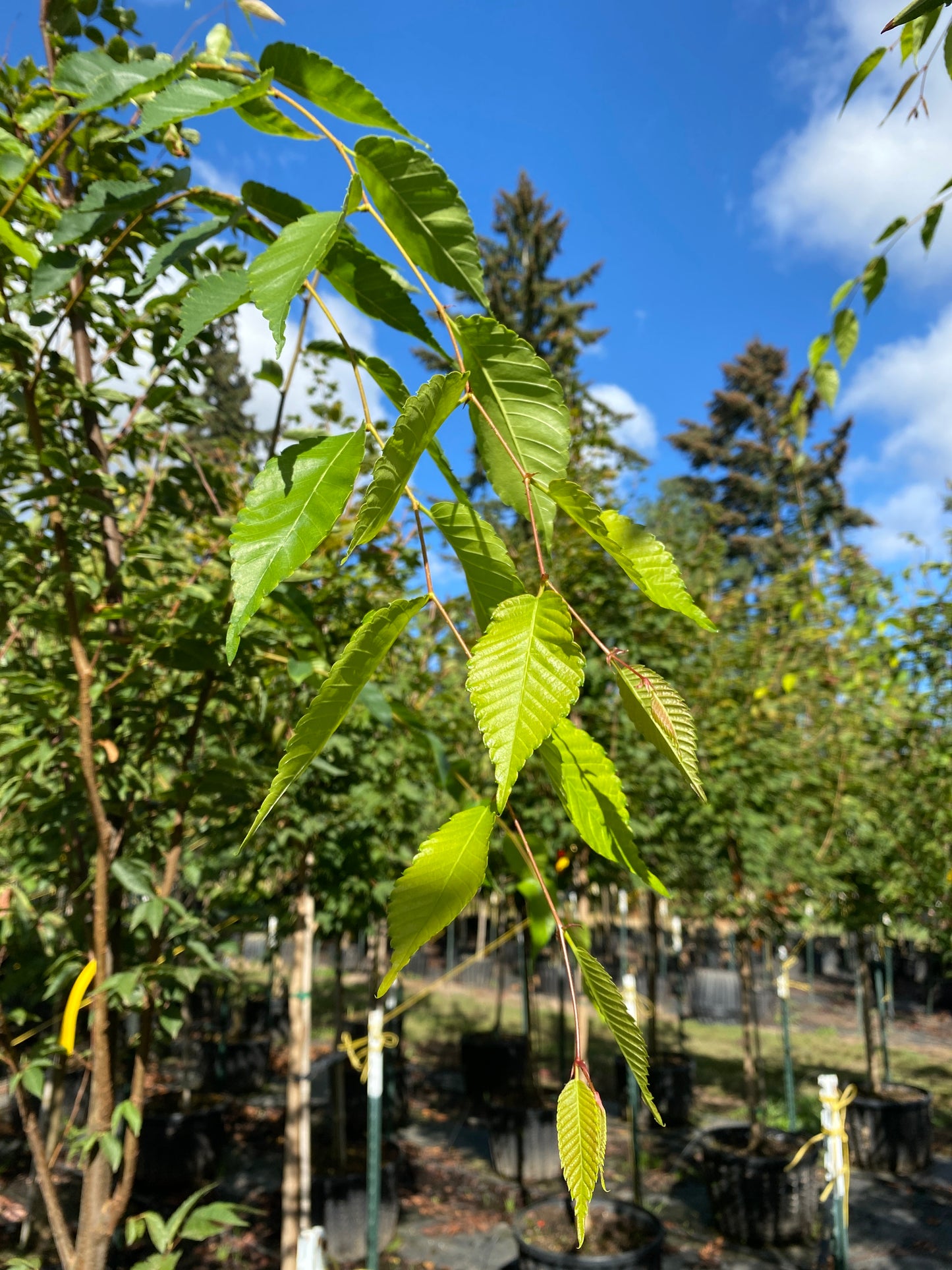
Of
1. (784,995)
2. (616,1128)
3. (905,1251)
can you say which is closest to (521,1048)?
(616,1128)

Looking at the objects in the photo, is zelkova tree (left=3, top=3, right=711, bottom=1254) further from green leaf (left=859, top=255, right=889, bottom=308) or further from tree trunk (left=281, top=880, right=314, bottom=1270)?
tree trunk (left=281, top=880, right=314, bottom=1270)

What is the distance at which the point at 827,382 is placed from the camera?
3.52 ft

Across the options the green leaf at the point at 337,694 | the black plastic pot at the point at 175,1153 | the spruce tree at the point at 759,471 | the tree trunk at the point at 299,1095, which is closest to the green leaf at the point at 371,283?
the green leaf at the point at 337,694

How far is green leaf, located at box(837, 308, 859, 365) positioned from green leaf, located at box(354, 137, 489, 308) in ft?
2.34

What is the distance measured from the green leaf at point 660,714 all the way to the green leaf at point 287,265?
24 cm

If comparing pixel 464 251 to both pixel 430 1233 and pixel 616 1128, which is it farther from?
pixel 616 1128

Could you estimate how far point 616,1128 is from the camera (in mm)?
6469

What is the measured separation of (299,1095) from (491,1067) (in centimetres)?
454

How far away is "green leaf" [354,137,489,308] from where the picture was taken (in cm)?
48

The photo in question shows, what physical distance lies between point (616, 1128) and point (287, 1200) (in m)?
4.22

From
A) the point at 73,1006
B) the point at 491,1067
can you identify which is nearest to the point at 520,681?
the point at 73,1006

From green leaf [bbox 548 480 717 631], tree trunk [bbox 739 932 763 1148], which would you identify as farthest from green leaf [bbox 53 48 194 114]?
tree trunk [bbox 739 932 763 1148]

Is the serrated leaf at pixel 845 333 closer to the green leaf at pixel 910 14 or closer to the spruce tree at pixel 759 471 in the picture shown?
the green leaf at pixel 910 14

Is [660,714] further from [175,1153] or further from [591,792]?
[175,1153]
